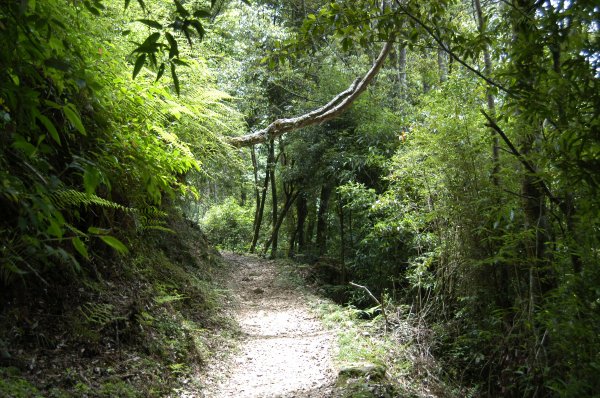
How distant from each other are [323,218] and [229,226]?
27.6ft

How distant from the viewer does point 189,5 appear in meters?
8.68

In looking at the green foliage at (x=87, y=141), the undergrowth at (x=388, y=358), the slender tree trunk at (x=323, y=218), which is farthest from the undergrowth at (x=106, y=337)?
the slender tree trunk at (x=323, y=218)

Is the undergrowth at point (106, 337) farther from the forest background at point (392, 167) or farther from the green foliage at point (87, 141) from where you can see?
the green foliage at point (87, 141)

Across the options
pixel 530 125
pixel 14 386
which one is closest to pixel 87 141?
pixel 14 386

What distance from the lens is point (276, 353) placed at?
679 cm

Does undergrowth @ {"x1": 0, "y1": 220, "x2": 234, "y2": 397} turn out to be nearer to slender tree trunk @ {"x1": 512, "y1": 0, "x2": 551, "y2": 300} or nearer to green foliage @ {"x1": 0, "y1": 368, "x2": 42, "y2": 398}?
green foliage @ {"x1": 0, "y1": 368, "x2": 42, "y2": 398}

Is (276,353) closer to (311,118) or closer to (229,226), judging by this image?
(311,118)

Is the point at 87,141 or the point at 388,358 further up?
the point at 87,141

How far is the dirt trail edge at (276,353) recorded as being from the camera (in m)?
5.26

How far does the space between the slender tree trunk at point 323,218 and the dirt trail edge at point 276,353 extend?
5208 millimetres

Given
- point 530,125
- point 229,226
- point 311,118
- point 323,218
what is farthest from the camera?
point 229,226

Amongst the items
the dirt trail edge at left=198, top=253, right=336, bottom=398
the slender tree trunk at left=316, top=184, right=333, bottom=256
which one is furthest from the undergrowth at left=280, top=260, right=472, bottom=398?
the slender tree trunk at left=316, top=184, right=333, bottom=256

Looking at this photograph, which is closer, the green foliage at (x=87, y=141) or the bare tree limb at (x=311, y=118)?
the green foliage at (x=87, y=141)

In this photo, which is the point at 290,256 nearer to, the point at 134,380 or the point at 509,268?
the point at 509,268
